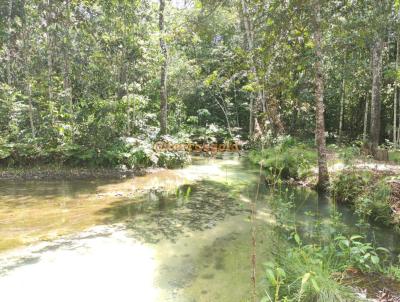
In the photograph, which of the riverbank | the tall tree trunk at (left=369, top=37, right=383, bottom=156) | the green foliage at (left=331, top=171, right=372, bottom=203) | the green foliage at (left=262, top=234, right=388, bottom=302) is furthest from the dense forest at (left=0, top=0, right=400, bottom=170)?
the green foliage at (left=262, top=234, right=388, bottom=302)

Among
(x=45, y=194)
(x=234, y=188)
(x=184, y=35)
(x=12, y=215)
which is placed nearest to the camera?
(x=184, y=35)

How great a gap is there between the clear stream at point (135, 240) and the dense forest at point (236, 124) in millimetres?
90

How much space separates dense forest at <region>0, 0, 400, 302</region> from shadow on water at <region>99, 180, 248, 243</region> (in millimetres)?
67

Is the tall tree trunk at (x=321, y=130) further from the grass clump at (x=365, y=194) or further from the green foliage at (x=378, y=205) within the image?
the green foliage at (x=378, y=205)

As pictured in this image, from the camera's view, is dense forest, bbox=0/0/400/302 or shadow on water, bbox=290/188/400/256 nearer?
dense forest, bbox=0/0/400/302

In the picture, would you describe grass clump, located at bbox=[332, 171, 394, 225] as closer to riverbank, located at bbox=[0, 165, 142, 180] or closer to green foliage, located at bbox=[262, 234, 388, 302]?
green foliage, located at bbox=[262, 234, 388, 302]

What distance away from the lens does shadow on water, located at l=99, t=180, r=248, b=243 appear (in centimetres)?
648

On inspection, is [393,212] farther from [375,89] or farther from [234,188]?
[375,89]

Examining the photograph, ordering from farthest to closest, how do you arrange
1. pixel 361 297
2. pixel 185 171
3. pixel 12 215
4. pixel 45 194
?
pixel 185 171
pixel 45 194
pixel 12 215
pixel 361 297

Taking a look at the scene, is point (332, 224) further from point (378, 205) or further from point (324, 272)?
point (378, 205)

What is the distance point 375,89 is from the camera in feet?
41.4

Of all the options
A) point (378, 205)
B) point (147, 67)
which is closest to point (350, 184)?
point (378, 205)

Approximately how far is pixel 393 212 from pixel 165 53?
11571 mm

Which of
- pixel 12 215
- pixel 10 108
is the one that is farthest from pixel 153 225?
pixel 10 108
